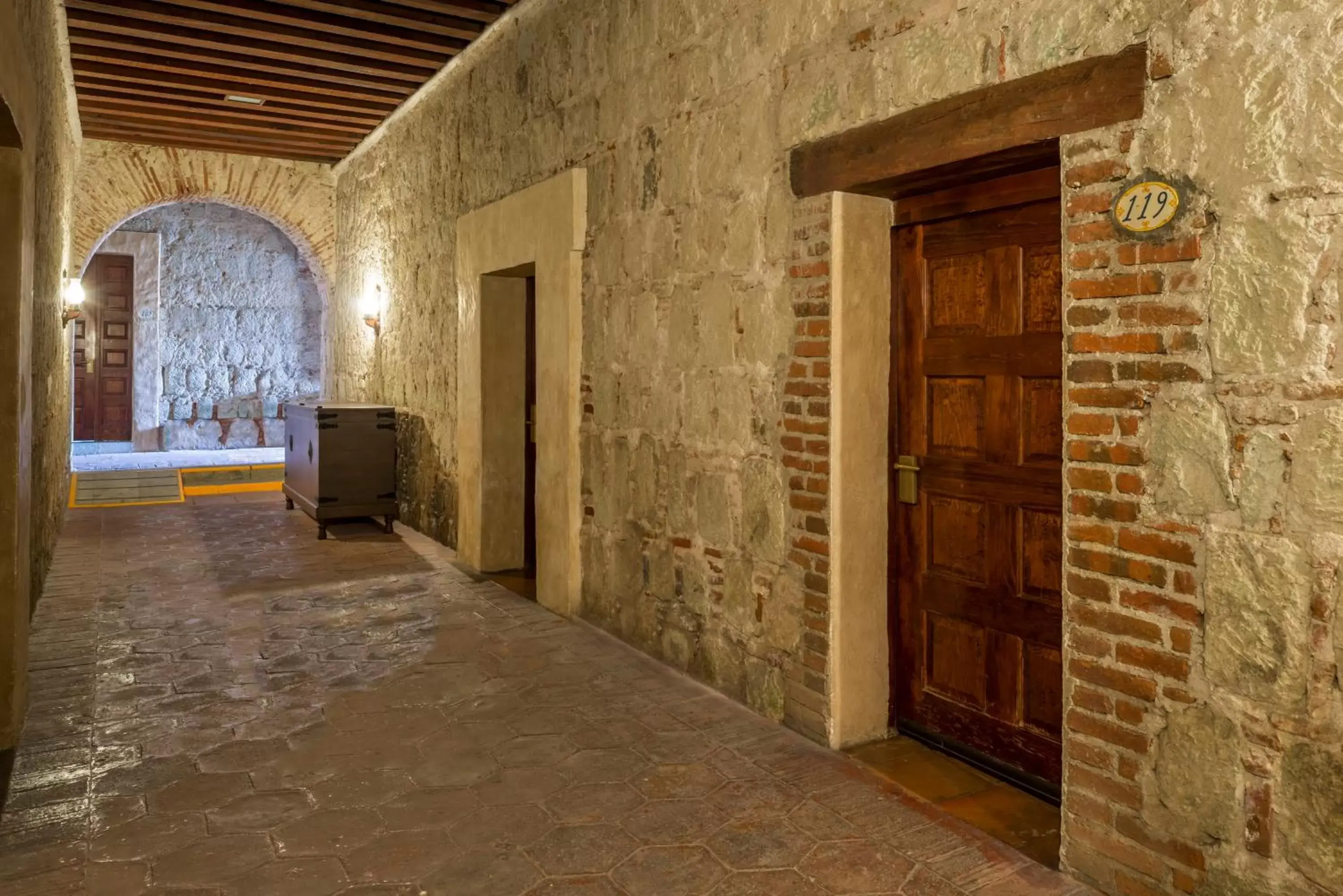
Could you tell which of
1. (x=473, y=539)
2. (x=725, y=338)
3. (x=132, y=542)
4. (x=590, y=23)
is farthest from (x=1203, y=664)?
(x=132, y=542)

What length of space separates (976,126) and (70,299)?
7.56 metres

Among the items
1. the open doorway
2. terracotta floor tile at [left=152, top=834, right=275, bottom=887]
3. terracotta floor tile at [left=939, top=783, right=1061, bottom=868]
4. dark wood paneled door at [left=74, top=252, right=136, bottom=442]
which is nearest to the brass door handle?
terracotta floor tile at [left=939, top=783, right=1061, bottom=868]

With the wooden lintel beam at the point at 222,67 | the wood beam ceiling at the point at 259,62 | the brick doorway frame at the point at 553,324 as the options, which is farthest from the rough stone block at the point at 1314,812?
the wooden lintel beam at the point at 222,67

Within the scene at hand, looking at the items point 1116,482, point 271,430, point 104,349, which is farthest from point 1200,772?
point 104,349

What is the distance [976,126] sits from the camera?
268cm

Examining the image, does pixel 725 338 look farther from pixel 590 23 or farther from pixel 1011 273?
pixel 590 23

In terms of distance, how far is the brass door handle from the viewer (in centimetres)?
327

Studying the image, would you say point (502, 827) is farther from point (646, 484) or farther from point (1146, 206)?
point (1146, 206)

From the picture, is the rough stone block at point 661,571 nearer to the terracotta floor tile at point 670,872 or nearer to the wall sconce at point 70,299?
the terracotta floor tile at point 670,872

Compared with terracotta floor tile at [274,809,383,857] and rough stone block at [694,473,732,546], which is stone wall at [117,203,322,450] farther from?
terracotta floor tile at [274,809,383,857]

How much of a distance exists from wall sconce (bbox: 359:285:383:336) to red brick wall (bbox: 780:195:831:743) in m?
5.77

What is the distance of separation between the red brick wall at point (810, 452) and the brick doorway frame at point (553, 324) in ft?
5.59

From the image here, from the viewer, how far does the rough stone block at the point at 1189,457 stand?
84.2 inches

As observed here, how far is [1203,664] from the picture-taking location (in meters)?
2.17
